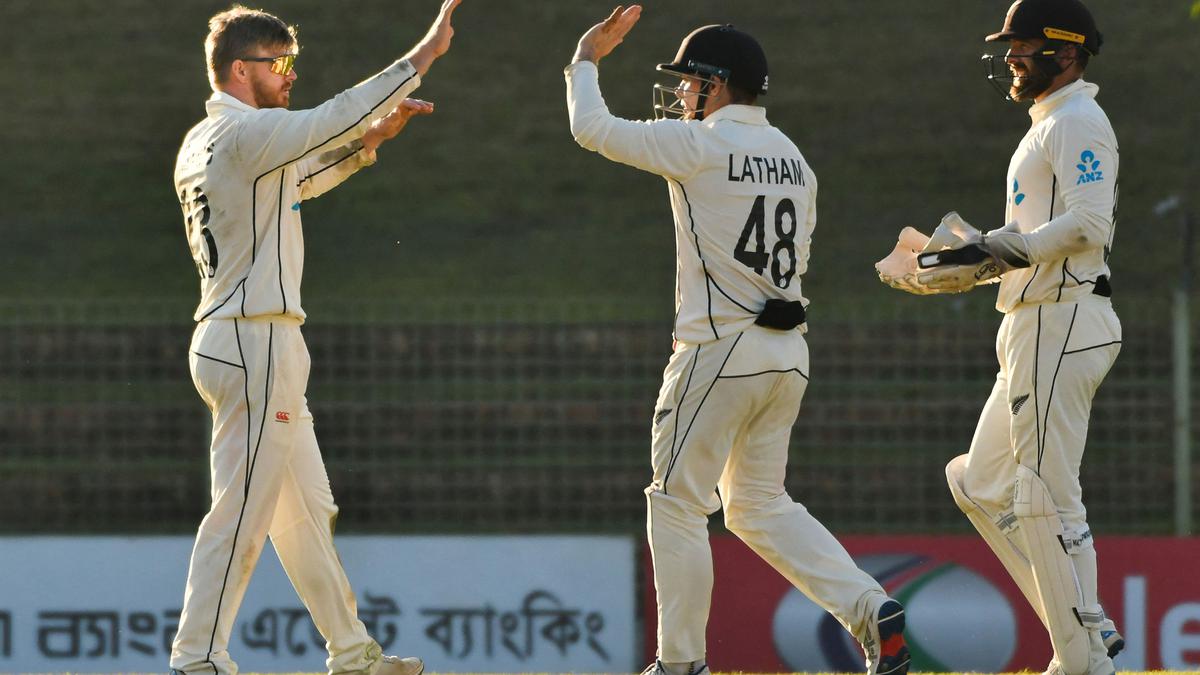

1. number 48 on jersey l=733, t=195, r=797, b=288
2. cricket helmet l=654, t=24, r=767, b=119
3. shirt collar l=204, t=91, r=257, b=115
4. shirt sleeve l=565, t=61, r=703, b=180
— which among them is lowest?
number 48 on jersey l=733, t=195, r=797, b=288

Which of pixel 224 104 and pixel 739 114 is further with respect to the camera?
pixel 739 114

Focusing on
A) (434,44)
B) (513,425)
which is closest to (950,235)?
(434,44)

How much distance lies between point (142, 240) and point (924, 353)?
6.28 meters

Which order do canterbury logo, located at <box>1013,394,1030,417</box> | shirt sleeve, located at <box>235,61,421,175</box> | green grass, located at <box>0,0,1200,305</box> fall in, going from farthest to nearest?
1. green grass, located at <box>0,0,1200,305</box>
2. canterbury logo, located at <box>1013,394,1030,417</box>
3. shirt sleeve, located at <box>235,61,421,175</box>

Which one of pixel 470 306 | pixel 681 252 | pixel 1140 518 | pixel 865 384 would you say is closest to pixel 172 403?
pixel 470 306

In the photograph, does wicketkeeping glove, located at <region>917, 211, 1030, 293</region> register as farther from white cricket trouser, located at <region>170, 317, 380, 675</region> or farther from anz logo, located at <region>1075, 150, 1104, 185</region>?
white cricket trouser, located at <region>170, 317, 380, 675</region>

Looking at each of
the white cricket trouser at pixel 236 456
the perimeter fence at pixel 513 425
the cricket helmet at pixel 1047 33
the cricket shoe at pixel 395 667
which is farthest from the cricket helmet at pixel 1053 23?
the perimeter fence at pixel 513 425

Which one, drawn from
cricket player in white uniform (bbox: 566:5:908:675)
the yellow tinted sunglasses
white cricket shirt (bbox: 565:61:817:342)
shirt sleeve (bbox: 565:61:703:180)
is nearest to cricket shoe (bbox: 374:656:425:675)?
cricket player in white uniform (bbox: 566:5:908:675)

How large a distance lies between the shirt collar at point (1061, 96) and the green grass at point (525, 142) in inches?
295

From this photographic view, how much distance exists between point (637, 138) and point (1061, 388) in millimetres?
1406

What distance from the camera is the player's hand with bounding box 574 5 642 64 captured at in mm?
5410

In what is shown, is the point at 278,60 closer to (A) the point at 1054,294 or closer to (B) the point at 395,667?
(B) the point at 395,667

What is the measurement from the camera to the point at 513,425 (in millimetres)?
10758

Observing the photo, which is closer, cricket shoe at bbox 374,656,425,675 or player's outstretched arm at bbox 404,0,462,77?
player's outstretched arm at bbox 404,0,462,77
